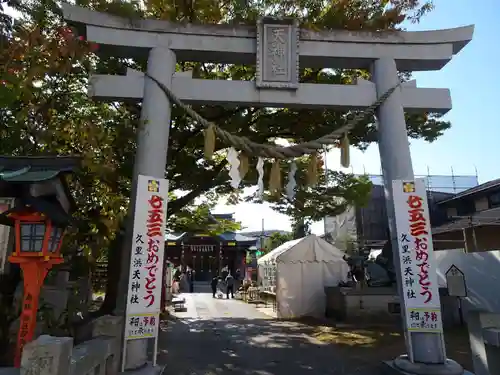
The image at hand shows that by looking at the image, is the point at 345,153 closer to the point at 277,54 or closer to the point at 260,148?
the point at 260,148

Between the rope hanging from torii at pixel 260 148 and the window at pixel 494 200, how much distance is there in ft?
47.6

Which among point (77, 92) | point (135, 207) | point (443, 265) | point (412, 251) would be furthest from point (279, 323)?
point (77, 92)

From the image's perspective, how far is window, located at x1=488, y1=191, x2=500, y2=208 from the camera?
17.4 m

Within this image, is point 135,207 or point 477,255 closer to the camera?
point 135,207

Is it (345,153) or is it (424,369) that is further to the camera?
(345,153)

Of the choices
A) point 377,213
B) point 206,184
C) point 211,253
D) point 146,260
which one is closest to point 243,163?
point 146,260

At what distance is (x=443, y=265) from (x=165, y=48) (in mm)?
11626

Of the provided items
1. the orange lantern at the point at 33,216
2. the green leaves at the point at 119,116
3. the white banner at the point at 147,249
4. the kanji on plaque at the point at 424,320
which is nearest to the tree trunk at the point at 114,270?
the green leaves at the point at 119,116

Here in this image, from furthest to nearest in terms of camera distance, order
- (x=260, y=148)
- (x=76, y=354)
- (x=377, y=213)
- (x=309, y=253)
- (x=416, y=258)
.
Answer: (x=377, y=213), (x=309, y=253), (x=260, y=148), (x=416, y=258), (x=76, y=354)

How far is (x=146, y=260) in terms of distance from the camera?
211 inches

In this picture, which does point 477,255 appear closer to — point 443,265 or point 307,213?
point 443,265

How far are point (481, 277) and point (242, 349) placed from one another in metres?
7.35

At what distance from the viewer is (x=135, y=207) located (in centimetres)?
545

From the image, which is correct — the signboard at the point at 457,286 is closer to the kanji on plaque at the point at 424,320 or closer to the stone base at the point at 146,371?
the kanji on plaque at the point at 424,320
